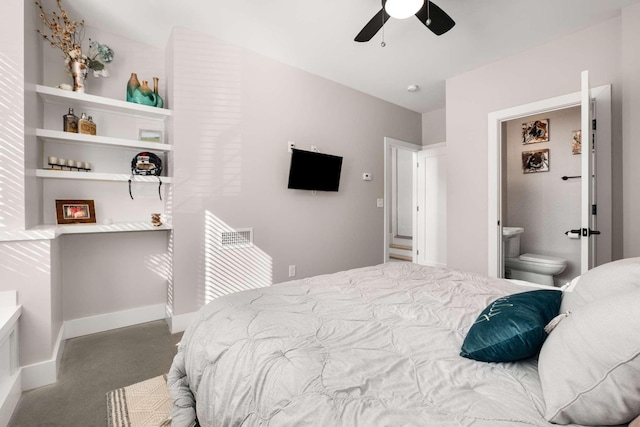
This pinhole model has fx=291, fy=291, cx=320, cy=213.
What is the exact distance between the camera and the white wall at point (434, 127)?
4.62m

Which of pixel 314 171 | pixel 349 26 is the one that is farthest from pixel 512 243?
pixel 349 26

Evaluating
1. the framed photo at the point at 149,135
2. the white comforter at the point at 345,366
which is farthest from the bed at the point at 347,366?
the framed photo at the point at 149,135

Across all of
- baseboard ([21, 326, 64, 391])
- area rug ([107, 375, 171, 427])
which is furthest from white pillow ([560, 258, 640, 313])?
baseboard ([21, 326, 64, 391])

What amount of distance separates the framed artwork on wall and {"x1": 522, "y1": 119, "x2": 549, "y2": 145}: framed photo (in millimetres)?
274

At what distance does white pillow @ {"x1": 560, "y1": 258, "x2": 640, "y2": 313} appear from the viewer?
0.79 meters

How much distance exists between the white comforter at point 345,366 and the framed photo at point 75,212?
1.80 meters

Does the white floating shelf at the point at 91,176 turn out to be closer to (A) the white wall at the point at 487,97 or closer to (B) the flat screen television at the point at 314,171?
(B) the flat screen television at the point at 314,171

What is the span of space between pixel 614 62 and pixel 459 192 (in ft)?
5.50

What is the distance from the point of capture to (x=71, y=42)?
2404 millimetres

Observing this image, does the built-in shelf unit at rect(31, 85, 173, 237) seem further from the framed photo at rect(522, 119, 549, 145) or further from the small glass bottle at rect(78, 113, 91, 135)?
the framed photo at rect(522, 119, 549, 145)

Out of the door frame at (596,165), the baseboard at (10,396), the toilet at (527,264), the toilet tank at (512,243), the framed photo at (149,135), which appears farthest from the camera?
the toilet tank at (512,243)

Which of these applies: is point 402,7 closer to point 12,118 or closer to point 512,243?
point 12,118

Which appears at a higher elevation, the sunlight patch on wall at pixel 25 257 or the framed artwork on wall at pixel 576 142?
the framed artwork on wall at pixel 576 142

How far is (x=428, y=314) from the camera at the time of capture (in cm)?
130
